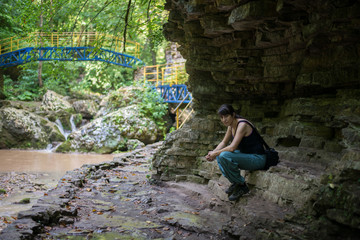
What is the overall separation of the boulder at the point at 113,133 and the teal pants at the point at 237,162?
11.2m

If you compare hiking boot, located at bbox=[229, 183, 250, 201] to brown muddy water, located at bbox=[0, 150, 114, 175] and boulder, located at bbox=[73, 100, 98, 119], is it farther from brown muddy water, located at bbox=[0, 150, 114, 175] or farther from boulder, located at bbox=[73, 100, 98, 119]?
boulder, located at bbox=[73, 100, 98, 119]

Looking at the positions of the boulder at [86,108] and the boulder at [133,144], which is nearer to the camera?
the boulder at [133,144]

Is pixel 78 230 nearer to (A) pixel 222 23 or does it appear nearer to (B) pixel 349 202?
(B) pixel 349 202

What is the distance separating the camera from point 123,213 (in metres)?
4.84

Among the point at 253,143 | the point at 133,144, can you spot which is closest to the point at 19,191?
the point at 253,143

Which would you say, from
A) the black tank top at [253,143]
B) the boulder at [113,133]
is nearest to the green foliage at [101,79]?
the boulder at [113,133]

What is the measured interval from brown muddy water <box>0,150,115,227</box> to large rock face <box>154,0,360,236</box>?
3.06 meters

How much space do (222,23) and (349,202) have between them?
12.4ft

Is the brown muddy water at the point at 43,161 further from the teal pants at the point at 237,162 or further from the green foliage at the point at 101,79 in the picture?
the green foliage at the point at 101,79

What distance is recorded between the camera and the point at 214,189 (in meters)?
5.51

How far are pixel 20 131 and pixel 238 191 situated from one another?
14.1 m

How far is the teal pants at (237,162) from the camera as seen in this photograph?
4199 mm

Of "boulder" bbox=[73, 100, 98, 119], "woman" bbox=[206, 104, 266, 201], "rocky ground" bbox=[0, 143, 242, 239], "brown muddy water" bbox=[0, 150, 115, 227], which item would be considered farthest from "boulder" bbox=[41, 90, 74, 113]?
"woman" bbox=[206, 104, 266, 201]

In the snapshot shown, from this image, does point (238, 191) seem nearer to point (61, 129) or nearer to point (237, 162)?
point (237, 162)
